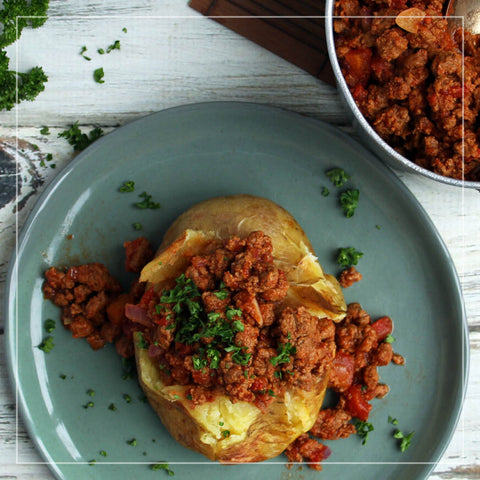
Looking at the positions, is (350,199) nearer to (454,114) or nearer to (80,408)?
(454,114)

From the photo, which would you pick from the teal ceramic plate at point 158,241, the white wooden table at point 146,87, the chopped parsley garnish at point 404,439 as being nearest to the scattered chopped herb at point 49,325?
the teal ceramic plate at point 158,241

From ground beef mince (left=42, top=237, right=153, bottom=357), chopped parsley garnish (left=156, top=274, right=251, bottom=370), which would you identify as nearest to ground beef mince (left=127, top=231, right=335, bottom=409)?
chopped parsley garnish (left=156, top=274, right=251, bottom=370)

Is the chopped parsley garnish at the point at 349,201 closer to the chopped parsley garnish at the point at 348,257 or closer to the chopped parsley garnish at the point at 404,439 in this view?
the chopped parsley garnish at the point at 348,257

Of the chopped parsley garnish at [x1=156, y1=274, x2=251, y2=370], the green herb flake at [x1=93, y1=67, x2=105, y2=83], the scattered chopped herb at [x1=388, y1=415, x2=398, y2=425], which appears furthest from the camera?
the green herb flake at [x1=93, y1=67, x2=105, y2=83]

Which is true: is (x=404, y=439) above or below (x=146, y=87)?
below

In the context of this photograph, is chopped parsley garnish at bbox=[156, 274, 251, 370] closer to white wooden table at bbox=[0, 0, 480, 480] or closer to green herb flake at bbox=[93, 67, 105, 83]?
white wooden table at bbox=[0, 0, 480, 480]

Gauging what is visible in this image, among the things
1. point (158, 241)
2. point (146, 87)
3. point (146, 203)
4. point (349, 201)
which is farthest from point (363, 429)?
point (146, 87)

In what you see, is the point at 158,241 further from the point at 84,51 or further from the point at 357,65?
the point at 357,65
